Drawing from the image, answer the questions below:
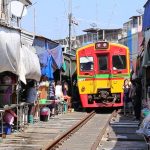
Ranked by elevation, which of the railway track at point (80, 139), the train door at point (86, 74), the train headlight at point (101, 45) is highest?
the train headlight at point (101, 45)

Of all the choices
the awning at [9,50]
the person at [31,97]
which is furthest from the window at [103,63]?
the awning at [9,50]

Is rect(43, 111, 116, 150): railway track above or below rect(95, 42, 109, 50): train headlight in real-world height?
below

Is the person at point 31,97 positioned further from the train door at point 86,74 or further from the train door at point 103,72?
the train door at point 103,72

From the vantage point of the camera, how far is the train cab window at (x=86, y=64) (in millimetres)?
23031

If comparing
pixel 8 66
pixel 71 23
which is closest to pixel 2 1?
pixel 8 66

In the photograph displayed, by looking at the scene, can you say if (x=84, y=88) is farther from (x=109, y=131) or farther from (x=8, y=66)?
(x=8, y=66)

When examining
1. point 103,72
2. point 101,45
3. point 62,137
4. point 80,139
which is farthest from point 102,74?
point 62,137

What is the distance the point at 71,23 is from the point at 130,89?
21372 mm

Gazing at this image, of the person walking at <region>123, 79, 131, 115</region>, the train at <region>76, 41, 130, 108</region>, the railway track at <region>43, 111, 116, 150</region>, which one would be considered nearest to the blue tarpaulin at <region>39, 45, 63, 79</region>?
the train at <region>76, 41, 130, 108</region>

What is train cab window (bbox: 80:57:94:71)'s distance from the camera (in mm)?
23031

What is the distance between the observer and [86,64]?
76.0 feet

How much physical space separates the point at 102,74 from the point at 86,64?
980 mm

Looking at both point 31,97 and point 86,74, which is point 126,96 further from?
point 31,97

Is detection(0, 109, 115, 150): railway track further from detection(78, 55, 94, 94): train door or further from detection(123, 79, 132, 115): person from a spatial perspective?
detection(78, 55, 94, 94): train door
